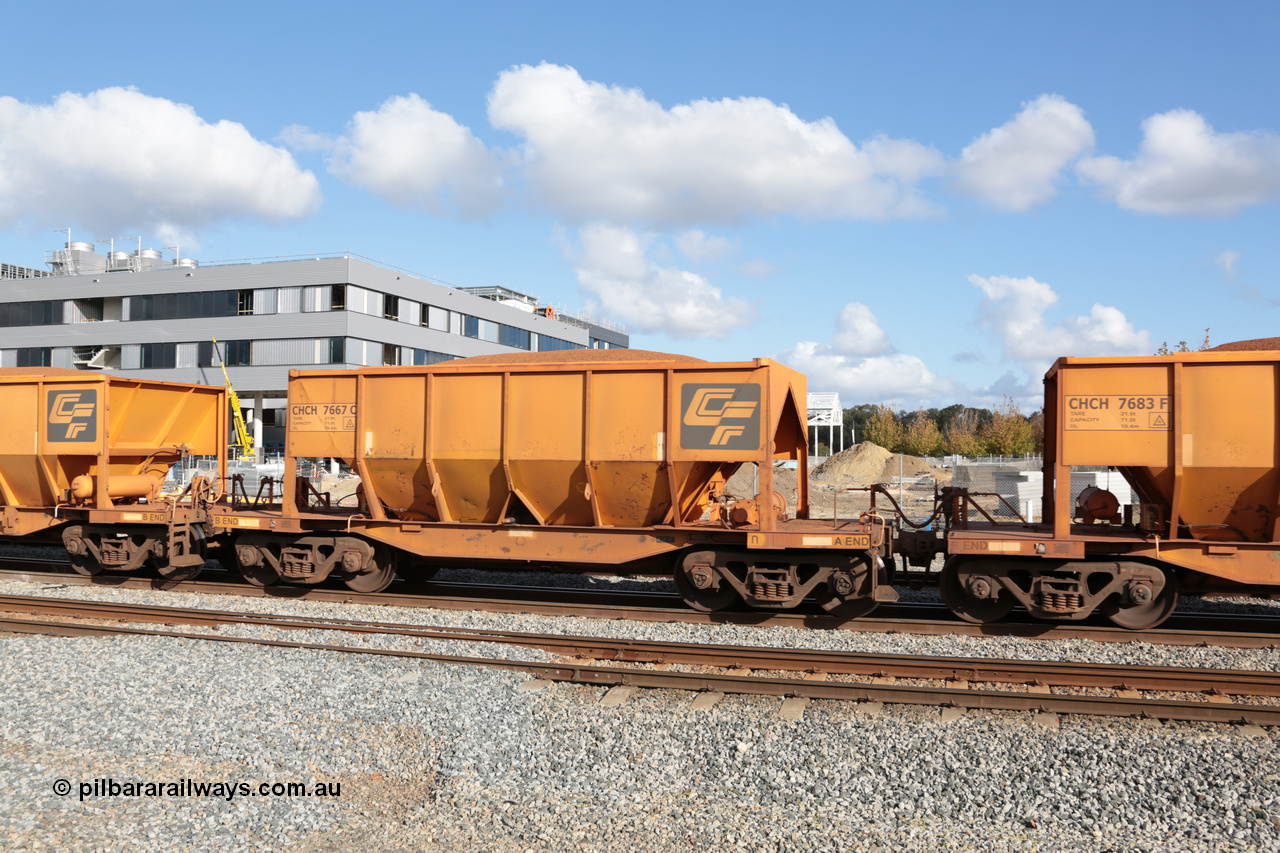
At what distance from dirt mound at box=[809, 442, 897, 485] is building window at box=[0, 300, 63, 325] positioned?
5147 centimetres

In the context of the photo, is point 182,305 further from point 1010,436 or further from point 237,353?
point 1010,436

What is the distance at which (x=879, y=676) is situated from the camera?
27.0 feet

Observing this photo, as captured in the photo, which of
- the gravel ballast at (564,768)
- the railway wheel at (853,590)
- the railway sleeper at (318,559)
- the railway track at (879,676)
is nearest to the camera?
the gravel ballast at (564,768)

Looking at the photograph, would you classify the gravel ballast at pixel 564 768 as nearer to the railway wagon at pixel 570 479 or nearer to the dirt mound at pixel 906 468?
the railway wagon at pixel 570 479

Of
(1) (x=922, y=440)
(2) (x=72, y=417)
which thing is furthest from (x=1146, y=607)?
(1) (x=922, y=440)

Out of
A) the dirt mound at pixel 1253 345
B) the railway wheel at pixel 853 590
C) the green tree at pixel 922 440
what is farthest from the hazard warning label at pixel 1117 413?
the green tree at pixel 922 440

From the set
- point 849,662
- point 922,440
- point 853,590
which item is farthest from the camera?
point 922,440

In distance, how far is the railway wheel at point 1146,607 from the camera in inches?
375

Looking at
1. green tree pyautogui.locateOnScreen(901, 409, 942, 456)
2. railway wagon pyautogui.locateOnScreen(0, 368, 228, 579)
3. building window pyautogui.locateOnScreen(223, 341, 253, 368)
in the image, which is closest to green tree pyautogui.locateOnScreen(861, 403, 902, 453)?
green tree pyautogui.locateOnScreen(901, 409, 942, 456)

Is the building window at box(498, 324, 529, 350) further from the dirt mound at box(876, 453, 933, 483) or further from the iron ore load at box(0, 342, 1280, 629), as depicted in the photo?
the iron ore load at box(0, 342, 1280, 629)

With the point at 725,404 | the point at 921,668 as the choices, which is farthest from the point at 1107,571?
the point at 725,404

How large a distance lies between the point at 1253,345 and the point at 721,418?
6.75 metres

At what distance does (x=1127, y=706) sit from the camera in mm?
7117

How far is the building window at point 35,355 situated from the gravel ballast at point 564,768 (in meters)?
58.3
